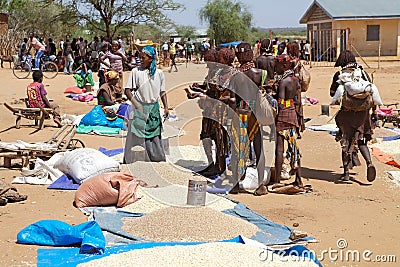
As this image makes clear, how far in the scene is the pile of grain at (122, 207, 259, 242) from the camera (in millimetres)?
4992

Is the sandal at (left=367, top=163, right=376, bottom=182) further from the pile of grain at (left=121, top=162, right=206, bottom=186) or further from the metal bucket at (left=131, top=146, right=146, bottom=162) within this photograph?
the metal bucket at (left=131, top=146, right=146, bottom=162)

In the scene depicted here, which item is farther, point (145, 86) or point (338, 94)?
point (145, 86)

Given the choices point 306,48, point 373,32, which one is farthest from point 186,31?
point 306,48

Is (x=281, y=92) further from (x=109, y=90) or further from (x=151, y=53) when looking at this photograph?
(x=109, y=90)

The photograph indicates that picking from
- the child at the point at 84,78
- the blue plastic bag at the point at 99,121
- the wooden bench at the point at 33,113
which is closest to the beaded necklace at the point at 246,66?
the blue plastic bag at the point at 99,121

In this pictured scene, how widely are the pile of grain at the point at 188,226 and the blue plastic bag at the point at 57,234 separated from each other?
37cm

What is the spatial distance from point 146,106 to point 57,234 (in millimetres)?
2622

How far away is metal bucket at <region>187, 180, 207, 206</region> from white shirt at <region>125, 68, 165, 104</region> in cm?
179

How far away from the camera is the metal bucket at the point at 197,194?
5.73 meters

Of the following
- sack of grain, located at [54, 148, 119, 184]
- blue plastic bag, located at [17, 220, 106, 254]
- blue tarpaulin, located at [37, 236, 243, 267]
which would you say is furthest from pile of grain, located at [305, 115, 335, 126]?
blue plastic bag, located at [17, 220, 106, 254]

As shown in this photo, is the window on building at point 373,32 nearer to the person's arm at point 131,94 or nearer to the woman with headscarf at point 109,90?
the woman with headscarf at point 109,90

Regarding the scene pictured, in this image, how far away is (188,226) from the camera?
507cm

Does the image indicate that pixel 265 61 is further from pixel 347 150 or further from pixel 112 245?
pixel 112 245

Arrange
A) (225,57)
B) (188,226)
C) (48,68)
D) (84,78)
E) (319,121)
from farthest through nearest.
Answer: (48,68) → (84,78) → (319,121) → (225,57) → (188,226)
